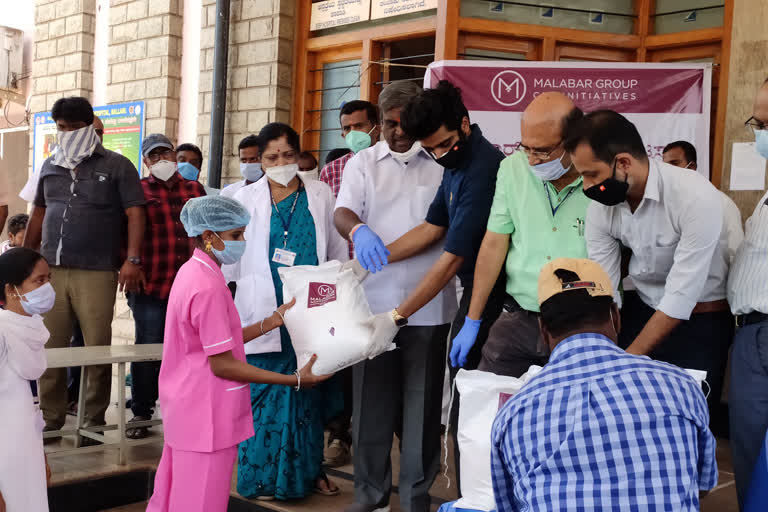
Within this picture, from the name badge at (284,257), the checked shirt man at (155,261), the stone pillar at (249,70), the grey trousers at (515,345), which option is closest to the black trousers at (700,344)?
the grey trousers at (515,345)

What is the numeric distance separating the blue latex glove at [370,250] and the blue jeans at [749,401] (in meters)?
1.30

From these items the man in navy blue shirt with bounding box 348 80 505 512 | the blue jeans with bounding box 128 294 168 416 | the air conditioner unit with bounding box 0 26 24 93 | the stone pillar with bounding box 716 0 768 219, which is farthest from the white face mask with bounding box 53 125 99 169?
the air conditioner unit with bounding box 0 26 24 93

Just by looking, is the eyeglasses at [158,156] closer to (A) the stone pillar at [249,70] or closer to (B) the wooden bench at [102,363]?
(B) the wooden bench at [102,363]

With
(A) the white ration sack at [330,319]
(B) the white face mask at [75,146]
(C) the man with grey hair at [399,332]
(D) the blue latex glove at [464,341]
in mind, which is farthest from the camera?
(B) the white face mask at [75,146]

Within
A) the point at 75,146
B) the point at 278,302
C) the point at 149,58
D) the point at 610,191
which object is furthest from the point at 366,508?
the point at 149,58

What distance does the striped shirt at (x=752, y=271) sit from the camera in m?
2.64

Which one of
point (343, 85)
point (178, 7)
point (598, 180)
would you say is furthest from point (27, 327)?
point (178, 7)

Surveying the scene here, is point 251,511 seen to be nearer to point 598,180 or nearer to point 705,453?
point 598,180

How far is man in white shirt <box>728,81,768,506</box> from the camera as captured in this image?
2.62 metres

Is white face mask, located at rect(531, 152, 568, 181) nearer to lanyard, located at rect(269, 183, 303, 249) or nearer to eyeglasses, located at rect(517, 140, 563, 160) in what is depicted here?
eyeglasses, located at rect(517, 140, 563, 160)

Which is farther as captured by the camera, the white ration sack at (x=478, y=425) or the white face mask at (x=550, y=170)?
the white face mask at (x=550, y=170)

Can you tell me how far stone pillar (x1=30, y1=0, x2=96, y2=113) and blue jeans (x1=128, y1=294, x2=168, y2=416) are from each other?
15.8ft

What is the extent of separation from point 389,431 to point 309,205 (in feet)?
3.56

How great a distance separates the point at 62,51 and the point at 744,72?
7.17 m
